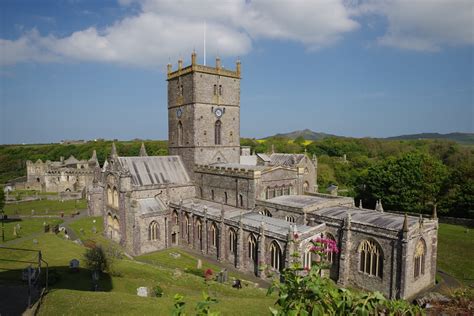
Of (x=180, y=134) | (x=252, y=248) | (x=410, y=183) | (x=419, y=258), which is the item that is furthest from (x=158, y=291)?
(x=410, y=183)

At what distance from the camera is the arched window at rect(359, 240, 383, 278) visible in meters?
24.0

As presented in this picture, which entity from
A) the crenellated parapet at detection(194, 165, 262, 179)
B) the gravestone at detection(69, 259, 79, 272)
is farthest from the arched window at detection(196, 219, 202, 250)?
the gravestone at detection(69, 259, 79, 272)

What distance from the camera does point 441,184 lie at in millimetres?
49000

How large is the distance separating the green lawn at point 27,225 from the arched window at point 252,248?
32211 mm

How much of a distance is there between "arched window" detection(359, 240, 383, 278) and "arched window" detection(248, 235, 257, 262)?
9165 mm

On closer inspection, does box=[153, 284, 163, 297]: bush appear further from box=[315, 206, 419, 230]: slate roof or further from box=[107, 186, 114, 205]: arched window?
box=[107, 186, 114, 205]: arched window

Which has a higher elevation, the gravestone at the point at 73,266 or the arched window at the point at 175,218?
the arched window at the point at 175,218

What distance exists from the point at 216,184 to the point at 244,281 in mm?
13778

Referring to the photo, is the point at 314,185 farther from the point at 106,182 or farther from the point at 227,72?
the point at 106,182

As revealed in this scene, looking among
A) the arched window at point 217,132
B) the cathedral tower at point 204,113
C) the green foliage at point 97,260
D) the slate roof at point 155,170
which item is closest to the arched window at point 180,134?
the cathedral tower at point 204,113

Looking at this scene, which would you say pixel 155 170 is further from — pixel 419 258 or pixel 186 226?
pixel 419 258

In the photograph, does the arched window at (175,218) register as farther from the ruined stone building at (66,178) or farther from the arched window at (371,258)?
the ruined stone building at (66,178)

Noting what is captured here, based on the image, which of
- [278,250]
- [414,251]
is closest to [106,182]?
[278,250]

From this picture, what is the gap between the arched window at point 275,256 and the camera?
2581cm
